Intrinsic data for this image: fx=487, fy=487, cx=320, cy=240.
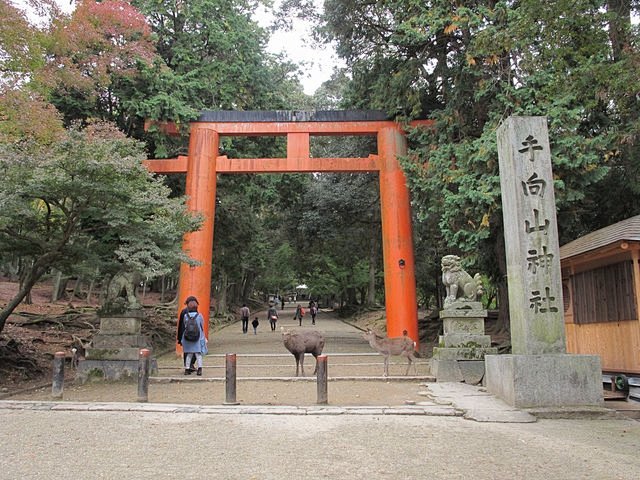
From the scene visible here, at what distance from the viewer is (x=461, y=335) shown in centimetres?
977

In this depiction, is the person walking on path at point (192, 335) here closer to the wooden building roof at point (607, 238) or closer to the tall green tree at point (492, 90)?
the tall green tree at point (492, 90)

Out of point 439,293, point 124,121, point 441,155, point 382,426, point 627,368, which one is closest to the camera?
point 382,426

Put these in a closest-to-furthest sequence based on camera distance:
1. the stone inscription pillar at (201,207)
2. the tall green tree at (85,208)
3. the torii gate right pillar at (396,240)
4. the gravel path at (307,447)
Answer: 1. the gravel path at (307,447)
2. the tall green tree at (85,208)
3. the stone inscription pillar at (201,207)
4. the torii gate right pillar at (396,240)

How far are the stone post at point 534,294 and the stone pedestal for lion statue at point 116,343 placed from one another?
22.1 feet

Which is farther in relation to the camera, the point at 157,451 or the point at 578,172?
the point at 578,172

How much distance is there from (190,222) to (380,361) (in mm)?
6059

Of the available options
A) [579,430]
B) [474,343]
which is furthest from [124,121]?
[579,430]

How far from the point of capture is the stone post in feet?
21.6

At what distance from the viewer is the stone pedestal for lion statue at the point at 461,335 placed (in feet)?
31.1

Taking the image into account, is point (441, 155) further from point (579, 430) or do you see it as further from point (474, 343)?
point (579, 430)

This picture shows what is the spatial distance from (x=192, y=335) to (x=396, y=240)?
284 inches

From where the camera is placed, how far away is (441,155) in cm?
1243

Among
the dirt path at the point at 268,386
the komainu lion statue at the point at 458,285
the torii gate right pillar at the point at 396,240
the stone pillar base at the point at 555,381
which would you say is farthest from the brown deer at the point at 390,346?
the torii gate right pillar at the point at 396,240

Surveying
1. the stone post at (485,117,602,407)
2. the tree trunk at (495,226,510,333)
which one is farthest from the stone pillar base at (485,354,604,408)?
the tree trunk at (495,226,510,333)
